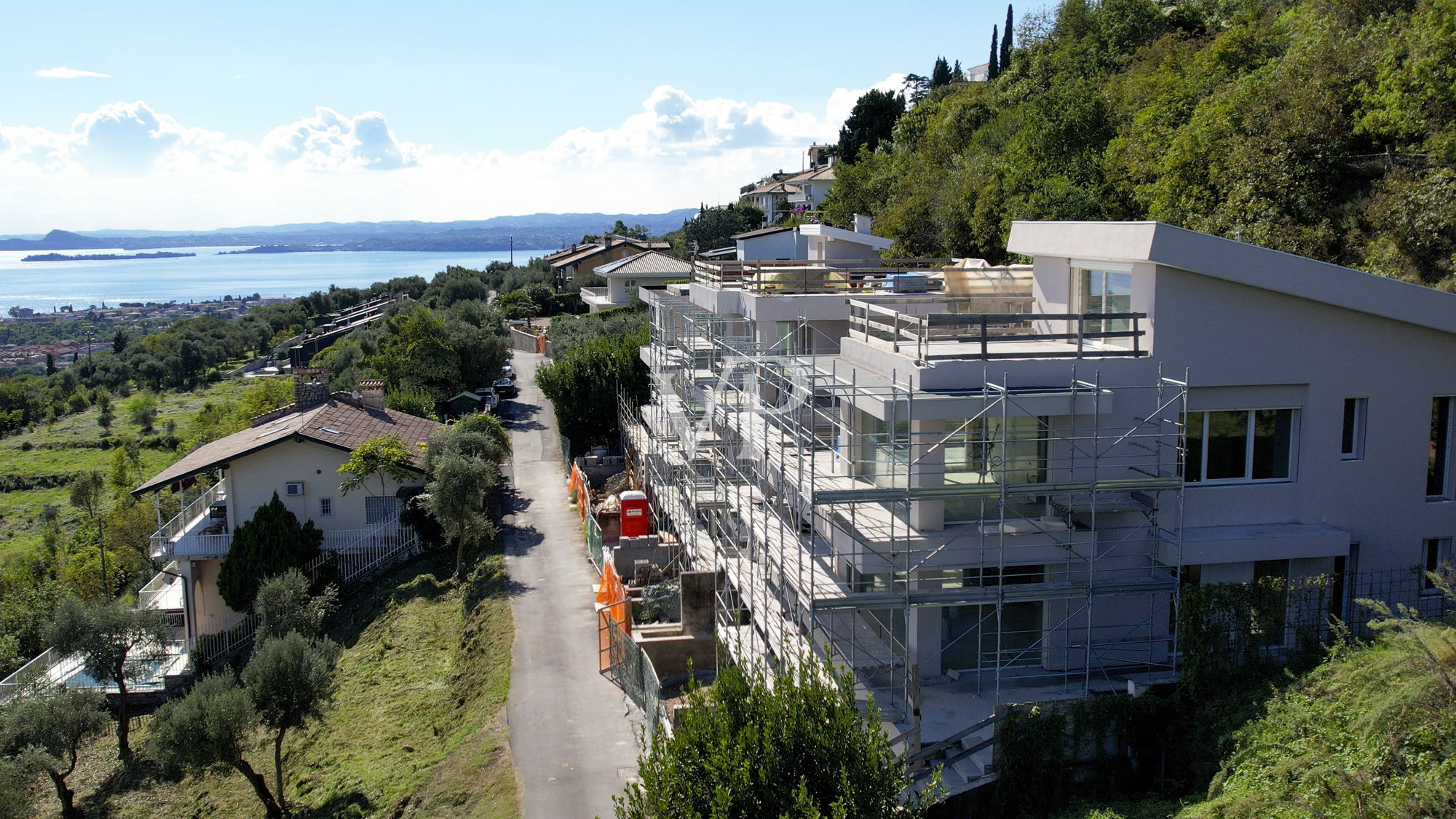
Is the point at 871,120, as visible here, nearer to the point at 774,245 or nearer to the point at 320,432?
the point at 774,245

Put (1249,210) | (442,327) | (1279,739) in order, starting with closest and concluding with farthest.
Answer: (1279,739), (1249,210), (442,327)

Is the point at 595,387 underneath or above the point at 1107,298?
underneath

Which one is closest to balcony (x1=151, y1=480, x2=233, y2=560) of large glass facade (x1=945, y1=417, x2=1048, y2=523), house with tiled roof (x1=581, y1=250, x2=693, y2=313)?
large glass facade (x1=945, y1=417, x2=1048, y2=523)

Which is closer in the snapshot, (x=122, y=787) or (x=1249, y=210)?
(x=122, y=787)

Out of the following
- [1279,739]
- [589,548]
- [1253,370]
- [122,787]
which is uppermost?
[1253,370]

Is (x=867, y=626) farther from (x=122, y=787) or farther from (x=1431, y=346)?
(x=122, y=787)

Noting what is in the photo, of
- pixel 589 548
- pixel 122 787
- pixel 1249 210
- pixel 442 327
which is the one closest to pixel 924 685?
pixel 589 548

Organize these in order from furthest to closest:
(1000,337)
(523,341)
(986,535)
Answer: (523,341), (1000,337), (986,535)

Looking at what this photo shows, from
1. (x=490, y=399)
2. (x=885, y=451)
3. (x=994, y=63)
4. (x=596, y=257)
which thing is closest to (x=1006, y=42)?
(x=994, y=63)
